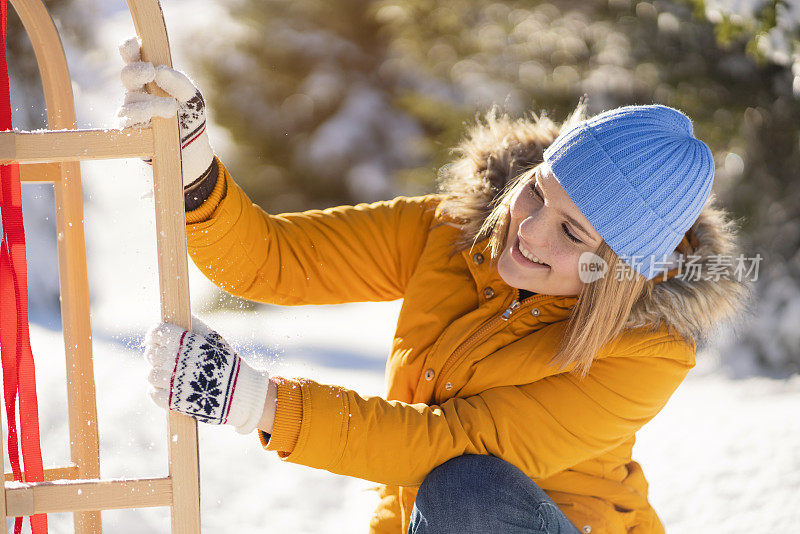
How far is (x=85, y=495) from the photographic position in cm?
112

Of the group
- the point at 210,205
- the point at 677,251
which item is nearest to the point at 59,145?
the point at 210,205

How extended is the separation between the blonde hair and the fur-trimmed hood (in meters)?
0.05

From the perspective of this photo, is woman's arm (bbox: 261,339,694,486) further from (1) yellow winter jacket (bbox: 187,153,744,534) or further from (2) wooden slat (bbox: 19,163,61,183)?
(2) wooden slat (bbox: 19,163,61,183)

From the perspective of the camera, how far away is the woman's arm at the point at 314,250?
1.47 metres

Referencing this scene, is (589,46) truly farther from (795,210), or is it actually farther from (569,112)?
(795,210)

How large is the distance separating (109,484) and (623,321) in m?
0.94

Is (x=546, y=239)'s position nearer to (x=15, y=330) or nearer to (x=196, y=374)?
(x=196, y=374)

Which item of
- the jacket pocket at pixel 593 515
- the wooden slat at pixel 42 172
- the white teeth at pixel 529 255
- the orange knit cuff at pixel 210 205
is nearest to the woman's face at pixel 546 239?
the white teeth at pixel 529 255

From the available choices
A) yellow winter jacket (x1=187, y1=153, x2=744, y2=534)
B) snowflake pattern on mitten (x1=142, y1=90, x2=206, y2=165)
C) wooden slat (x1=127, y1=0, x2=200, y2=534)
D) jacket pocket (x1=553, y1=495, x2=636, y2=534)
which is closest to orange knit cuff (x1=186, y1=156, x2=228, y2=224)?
yellow winter jacket (x1=187, y1=153, x2=744, y2=534)

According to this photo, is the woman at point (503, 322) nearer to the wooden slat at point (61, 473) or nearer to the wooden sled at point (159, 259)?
the wooden sled at point (159, 259)

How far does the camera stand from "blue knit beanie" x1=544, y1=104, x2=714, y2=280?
135 centimetres

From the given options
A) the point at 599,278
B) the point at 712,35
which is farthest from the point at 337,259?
the point at 712,35

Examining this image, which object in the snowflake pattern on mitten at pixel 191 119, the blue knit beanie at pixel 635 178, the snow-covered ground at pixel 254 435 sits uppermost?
the snowflake pattern on mitten at pixel 191 119

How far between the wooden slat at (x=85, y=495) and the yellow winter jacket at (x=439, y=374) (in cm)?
19
